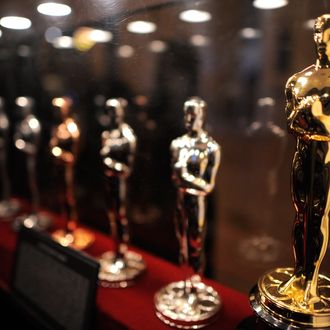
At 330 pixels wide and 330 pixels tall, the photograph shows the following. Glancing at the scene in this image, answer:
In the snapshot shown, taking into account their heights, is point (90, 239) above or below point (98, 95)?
below

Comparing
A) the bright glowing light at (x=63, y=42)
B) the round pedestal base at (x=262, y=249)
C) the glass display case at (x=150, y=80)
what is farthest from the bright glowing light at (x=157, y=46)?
the round pedestal base at (x=262, y=249)

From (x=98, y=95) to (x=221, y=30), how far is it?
0.48 meters

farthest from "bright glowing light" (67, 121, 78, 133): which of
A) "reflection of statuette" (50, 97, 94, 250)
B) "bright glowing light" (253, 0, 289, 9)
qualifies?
"bright glowing light" (253, 0, 289, 9)

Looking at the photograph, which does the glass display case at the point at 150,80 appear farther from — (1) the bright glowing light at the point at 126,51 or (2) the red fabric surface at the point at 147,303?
(2) the red fabric surface at the point at 147,303

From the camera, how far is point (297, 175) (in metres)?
0.69

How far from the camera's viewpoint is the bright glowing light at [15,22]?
4.34 ft

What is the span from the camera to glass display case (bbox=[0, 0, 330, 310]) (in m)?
1.12

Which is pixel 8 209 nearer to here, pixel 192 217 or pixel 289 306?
pixel 192 217

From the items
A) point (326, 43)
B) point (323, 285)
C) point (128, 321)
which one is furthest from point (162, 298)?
point (326, 43)

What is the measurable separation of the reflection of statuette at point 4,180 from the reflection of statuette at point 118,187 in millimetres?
592

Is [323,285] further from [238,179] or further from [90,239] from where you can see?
[238,179]

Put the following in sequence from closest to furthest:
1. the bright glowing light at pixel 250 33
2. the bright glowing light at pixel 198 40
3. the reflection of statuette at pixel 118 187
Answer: the reflection of statuette at pixel 118 187 → the bright glowing light at pixel 198 40 → the bright glowing light at pixel 250 33

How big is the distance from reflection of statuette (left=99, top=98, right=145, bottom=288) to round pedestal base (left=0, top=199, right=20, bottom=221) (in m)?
0.57

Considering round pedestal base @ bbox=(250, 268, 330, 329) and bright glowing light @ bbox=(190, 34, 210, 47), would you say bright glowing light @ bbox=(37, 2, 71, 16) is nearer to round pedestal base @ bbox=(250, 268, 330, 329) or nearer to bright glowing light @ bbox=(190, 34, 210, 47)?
bright glowing light @ bbox=(190, 34, 210, 47)
